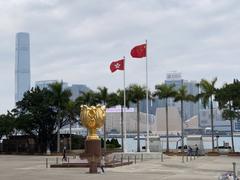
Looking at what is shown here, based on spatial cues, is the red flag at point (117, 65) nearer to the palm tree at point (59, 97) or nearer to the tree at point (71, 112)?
the tree at point (71, 112)

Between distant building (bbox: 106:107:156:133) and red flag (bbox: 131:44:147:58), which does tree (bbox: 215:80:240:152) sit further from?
Answer: distant building (bbox: 106:107:156:133)

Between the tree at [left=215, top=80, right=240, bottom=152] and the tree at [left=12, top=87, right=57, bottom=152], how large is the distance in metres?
28.3

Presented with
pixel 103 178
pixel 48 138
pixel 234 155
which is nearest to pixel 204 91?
pixel 234 155

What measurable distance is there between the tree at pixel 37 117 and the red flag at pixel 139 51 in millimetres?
32361

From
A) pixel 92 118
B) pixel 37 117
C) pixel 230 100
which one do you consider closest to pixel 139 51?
pixel 92 118

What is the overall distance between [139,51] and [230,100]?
21.1m

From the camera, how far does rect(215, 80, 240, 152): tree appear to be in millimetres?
66750

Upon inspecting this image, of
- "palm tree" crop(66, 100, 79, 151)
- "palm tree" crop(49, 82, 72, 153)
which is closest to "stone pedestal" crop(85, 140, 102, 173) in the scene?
"palm tree" crop(66, 100, 79, 151)

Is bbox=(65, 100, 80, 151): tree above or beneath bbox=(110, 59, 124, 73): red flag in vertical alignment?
beneath

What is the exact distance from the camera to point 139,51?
52125mm

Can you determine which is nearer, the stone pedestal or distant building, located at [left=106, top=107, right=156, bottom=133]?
the stone pedestal

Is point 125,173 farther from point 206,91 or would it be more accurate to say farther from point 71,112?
point 71,112

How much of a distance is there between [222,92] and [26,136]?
111 ft

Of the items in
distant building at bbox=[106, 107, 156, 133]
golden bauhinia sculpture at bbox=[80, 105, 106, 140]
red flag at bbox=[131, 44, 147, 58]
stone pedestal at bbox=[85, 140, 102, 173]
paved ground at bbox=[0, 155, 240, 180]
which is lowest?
paved ground at bbox=[0, 155, 240, 180]
